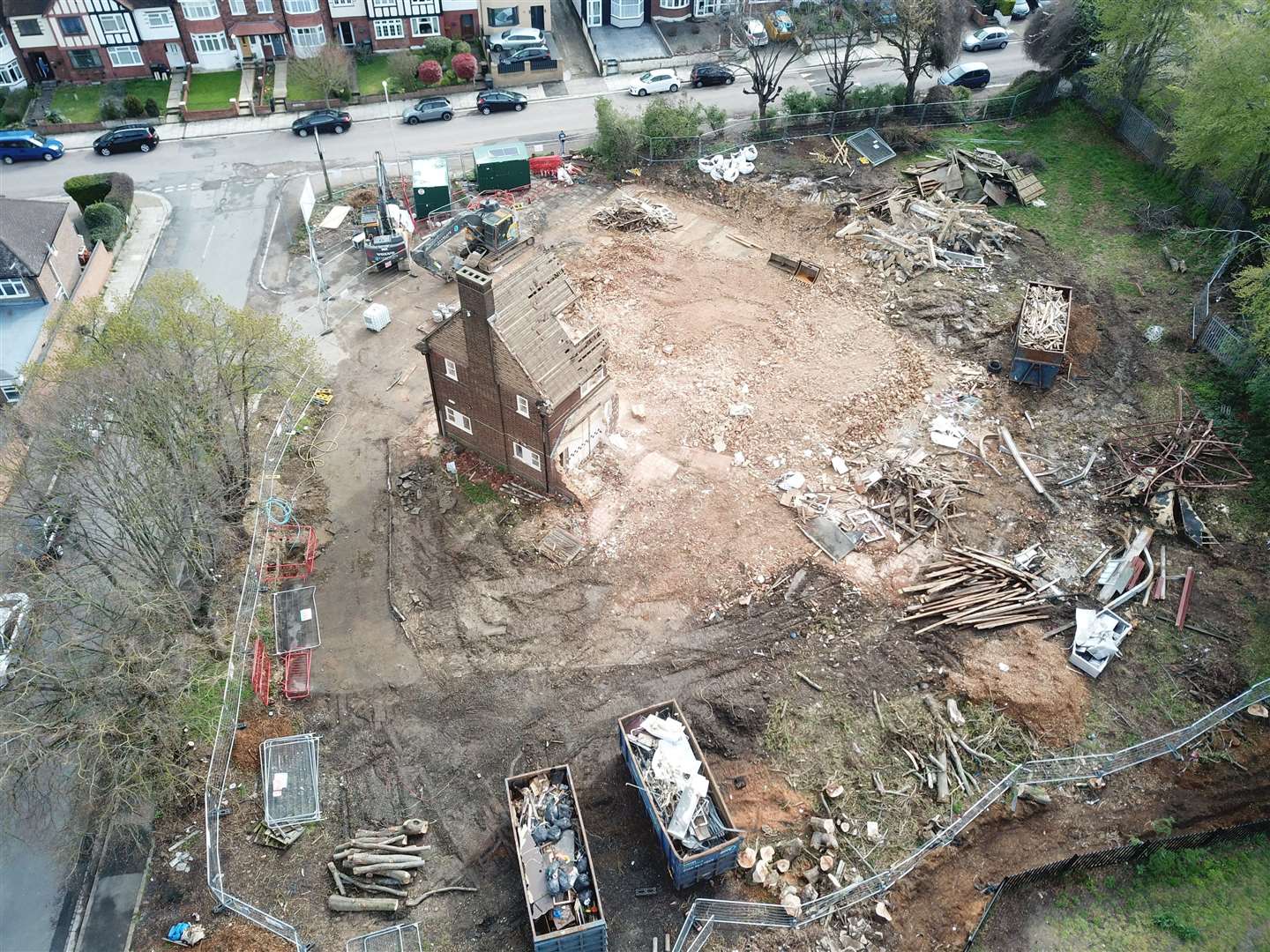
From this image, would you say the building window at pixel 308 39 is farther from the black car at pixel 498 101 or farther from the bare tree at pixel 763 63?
the bare tree at pixel 763 63

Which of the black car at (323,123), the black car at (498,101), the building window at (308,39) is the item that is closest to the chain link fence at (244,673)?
the black car at (323,123)

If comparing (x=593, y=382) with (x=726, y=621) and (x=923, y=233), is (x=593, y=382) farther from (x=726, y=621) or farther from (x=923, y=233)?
(x=923, y=233)

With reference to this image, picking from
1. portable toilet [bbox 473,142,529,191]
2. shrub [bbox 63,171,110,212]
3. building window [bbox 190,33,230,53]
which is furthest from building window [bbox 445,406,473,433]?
building window [bbox 190,33,230,53]

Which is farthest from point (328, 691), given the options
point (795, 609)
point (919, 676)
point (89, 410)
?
point (919, 676)

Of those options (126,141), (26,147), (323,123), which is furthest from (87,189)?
(323,123)

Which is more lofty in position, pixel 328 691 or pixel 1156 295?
pixel 1156 295

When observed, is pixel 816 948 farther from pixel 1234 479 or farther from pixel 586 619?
pixel 1234 479

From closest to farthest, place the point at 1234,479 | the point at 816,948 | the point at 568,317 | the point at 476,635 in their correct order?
1. the point at 816,948
2. the point at 476,635
3. the point at 1234,479
4. the point at 568,317
